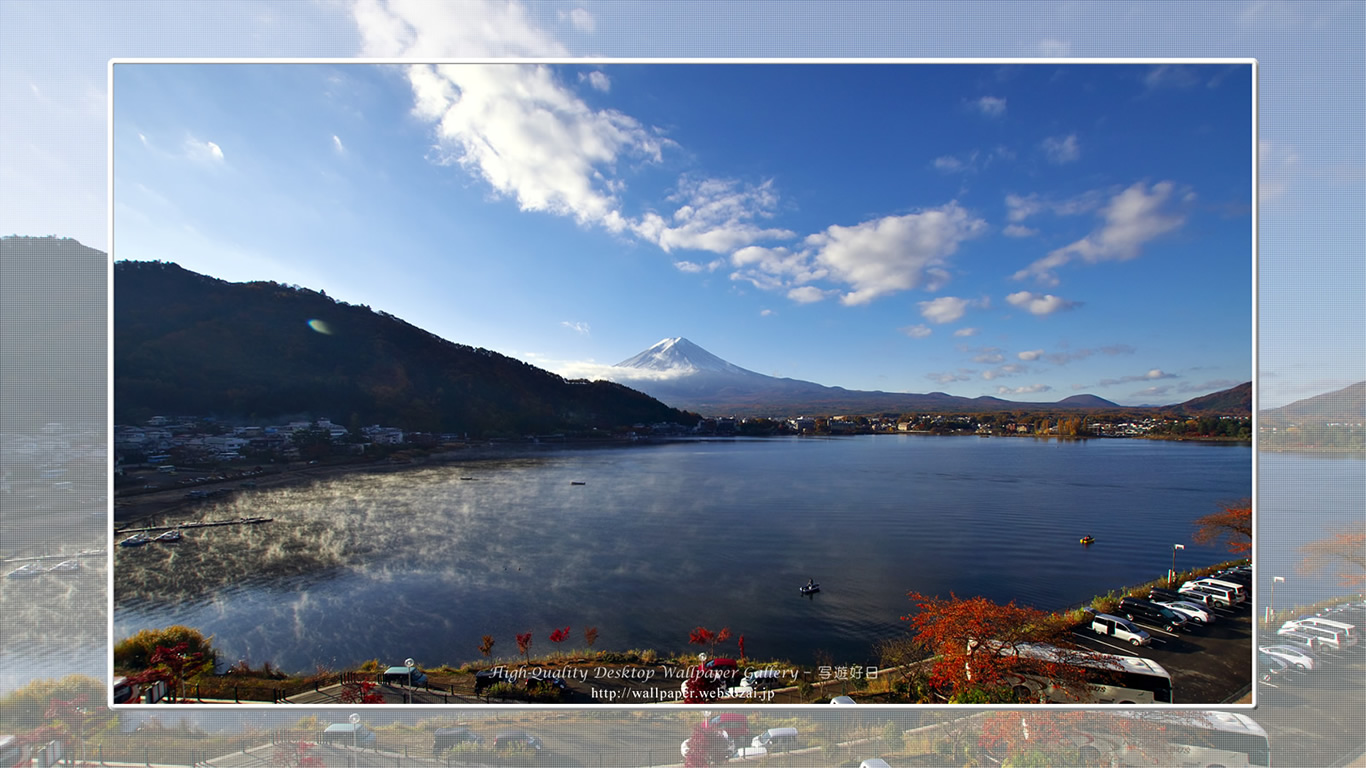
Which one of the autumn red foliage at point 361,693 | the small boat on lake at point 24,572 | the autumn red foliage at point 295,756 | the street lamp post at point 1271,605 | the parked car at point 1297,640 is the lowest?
the autumn red foliage at point 295,756

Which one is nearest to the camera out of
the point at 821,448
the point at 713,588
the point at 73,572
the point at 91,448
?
the point at 91,448

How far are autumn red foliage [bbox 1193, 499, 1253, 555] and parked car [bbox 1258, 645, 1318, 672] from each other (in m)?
0.75

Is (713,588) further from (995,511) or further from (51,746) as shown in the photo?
(51,746)

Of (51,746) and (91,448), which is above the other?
(91,448)

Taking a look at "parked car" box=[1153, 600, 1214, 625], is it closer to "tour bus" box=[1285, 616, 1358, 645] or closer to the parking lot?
the parking lot

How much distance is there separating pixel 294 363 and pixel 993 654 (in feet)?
17.7

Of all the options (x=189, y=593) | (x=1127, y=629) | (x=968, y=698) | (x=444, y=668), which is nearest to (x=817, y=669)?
(x=968, y=698)

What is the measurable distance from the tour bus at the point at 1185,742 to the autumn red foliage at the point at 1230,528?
1.39 metres

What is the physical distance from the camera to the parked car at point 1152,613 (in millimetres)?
2695

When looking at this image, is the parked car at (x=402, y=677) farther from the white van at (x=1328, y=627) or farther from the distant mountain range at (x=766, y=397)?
the white van at (x=1328, y=627)

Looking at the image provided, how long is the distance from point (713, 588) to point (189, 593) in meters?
3.76

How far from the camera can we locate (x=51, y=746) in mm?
2129

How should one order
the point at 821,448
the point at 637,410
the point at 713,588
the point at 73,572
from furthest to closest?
the point at 821,448, the point at 637,410, the point at 713,588, the point at 73,572

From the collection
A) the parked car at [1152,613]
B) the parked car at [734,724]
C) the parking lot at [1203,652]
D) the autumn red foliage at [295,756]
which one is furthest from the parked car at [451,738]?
the parked car at [1152,613]
